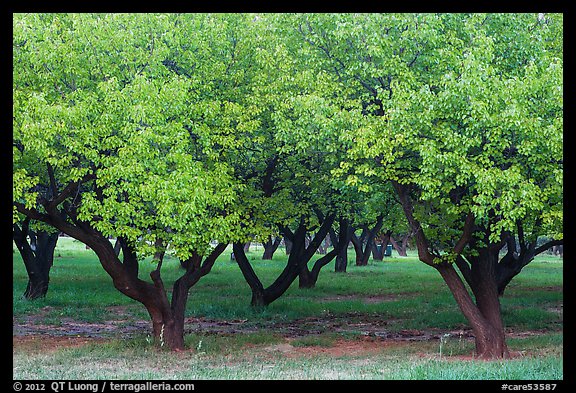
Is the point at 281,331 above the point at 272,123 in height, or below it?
below

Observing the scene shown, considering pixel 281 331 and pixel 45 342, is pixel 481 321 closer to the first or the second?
pixel 281 331

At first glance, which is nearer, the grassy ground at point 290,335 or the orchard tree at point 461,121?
the orchard tree at point 461,121

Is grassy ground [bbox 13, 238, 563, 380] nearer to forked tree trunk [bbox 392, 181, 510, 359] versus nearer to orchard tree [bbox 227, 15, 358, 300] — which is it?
forked tree trunk [bbox 392, 181, 510, 359]

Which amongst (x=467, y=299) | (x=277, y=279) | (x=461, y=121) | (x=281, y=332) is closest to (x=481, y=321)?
(x=467, y=299)

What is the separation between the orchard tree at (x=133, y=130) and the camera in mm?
13758

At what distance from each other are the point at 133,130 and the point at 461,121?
6918 mm

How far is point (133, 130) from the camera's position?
13883 millimetres

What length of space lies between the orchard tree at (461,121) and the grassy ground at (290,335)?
2.47 metres

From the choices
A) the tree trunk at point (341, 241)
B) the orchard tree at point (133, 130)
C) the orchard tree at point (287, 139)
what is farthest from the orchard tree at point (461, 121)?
the tree trunk at point (341, 241)

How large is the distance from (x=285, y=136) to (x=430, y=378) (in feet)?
21.3

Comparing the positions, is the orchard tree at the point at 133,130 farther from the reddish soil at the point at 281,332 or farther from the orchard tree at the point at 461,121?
the reddish soil at the point at 281,332

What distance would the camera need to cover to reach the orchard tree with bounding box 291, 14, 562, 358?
12906 mm

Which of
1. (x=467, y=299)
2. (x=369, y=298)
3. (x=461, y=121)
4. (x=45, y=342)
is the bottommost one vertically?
(x=45, y=342)
